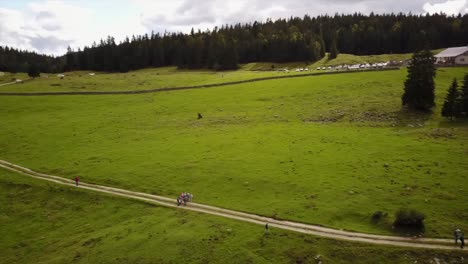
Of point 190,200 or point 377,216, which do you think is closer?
point 377,216

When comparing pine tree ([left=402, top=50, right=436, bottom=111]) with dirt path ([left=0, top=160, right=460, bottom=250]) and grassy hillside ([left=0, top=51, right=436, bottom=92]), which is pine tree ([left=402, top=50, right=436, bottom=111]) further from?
dirt path ([left=0, top=160, right=460, bottom=250])

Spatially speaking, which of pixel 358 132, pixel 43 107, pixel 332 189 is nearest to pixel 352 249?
pixel 332 189

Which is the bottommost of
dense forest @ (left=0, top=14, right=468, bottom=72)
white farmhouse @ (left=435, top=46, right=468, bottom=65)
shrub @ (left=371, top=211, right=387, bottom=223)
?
shrub @ (left=371, top=211, right=387, bottom=223)

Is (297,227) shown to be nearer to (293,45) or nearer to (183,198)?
(183,198)

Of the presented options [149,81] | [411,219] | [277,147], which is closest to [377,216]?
[411,219]

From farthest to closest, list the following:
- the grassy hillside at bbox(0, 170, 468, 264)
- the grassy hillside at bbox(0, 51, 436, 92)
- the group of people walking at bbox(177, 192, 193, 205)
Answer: the grassy hillside at bbox(0, 51, 436, 92), the group of people walking at bbox(177, 192, 193, 205), the grassy hillside at bbox(0, 170, 468, 264)

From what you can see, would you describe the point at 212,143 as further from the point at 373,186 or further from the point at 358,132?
the point at 373,186

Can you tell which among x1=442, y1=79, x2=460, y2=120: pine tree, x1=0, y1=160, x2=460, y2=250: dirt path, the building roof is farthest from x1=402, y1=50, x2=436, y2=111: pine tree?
the building roof
